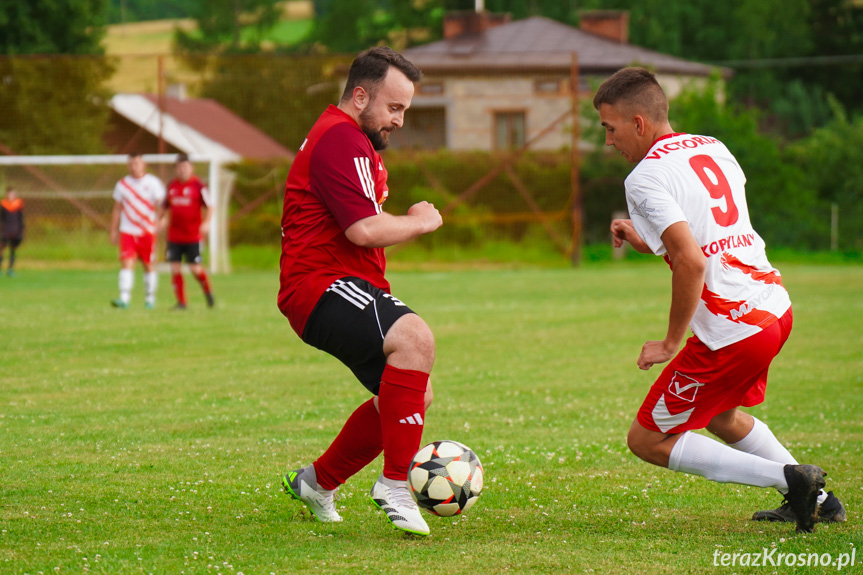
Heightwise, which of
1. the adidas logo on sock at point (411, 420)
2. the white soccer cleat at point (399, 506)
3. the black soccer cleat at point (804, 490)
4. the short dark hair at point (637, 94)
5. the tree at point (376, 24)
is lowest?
the white soccer cleat at point (399, 506)

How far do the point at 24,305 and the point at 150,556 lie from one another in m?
13.3

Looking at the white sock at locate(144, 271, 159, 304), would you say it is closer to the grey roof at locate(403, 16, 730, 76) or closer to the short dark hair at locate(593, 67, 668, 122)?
the short dark hair at locate(593, 67, 668, 122)

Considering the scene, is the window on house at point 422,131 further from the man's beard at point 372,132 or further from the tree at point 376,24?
the man's beard at point 372,132

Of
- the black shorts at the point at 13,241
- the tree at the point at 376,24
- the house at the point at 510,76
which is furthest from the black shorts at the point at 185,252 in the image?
the tree at the point at 376,24

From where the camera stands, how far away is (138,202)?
52.1 feet

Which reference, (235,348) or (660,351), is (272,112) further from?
(660,351)

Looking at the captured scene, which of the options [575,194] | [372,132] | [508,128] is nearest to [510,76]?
[508,128]

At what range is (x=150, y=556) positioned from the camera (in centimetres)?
408

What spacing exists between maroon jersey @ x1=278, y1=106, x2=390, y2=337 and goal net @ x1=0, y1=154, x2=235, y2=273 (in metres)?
21.3

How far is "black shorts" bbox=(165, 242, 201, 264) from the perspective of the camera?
51.8 feet

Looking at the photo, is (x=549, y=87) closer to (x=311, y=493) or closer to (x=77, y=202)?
(x=77, y=202)

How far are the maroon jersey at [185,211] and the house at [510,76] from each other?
15.3 meters

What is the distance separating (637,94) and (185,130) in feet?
143

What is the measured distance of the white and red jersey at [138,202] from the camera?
15773mm
